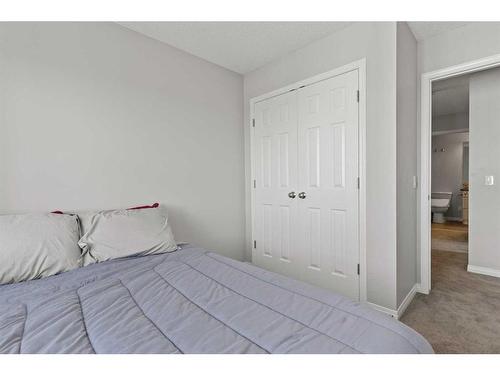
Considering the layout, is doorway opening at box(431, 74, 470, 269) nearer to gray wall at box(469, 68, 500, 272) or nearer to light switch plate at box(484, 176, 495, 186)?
gray wall at box(469, 68, 500, 272)

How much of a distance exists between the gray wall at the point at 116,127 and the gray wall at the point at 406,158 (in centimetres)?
166

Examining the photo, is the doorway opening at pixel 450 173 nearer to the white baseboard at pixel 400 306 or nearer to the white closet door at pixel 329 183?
the white baseboard at pixel 400 306

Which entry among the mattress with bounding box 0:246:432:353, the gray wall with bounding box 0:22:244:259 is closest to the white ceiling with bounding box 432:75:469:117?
the gray wall with bounding box 0:22:244:259

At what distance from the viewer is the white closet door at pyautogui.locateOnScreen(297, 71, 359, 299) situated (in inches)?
84.8

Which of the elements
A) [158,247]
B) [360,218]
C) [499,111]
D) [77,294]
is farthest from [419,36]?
[77,294]

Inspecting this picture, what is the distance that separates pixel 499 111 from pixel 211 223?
11.1 ft

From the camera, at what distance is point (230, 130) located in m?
2.91

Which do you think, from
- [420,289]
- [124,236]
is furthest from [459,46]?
[124,236]

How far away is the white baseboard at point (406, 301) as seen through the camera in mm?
2000

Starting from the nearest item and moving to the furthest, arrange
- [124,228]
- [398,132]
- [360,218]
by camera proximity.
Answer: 1. [124,228]
2. [398,132]
3. [360,218]

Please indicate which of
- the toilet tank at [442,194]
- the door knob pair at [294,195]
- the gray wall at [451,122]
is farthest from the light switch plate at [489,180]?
the toilet tank at [442,194]

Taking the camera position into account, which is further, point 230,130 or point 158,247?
point 230,130

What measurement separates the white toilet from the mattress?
20.4 ft

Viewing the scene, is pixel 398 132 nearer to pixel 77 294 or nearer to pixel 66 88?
pixel 77 294
